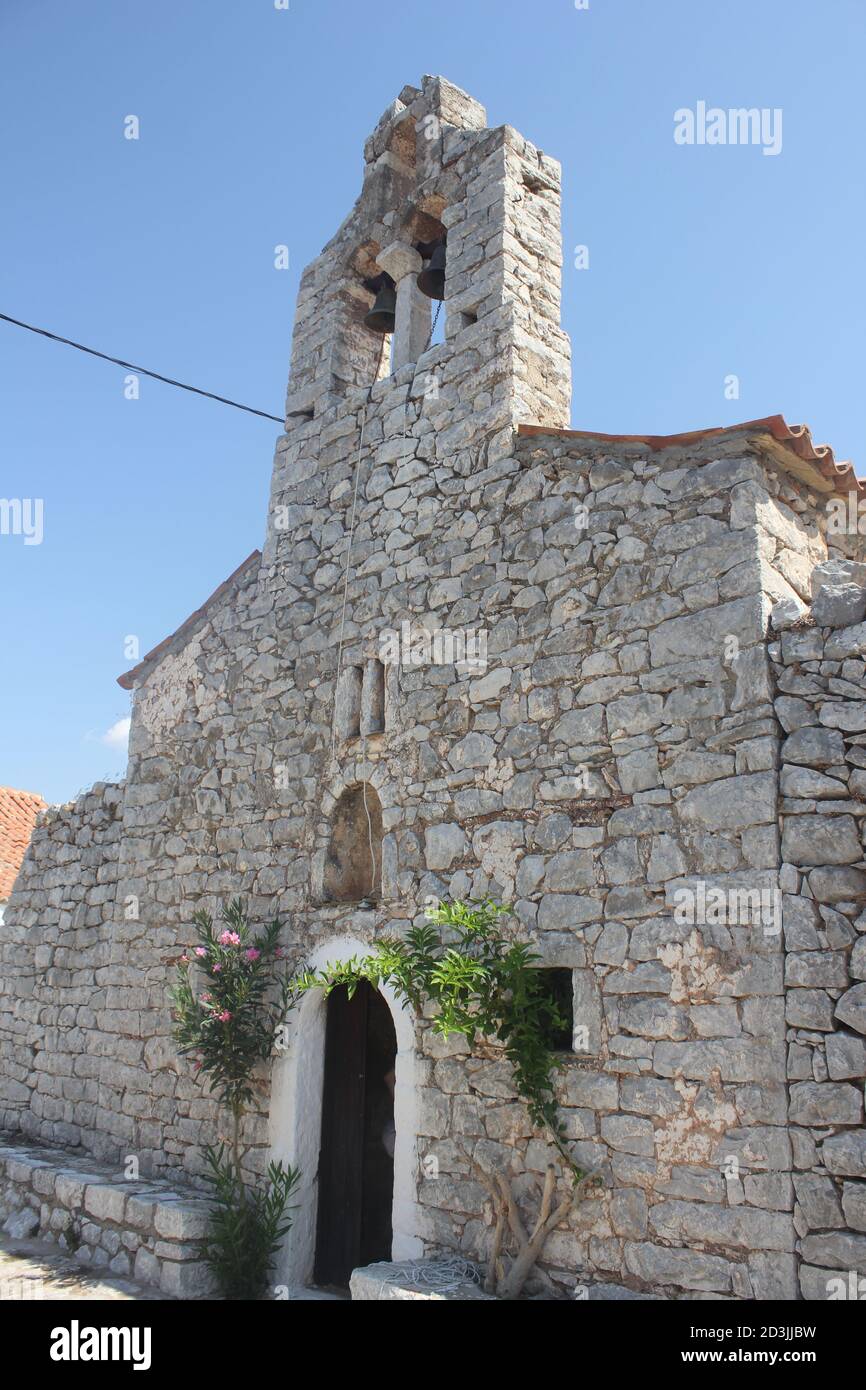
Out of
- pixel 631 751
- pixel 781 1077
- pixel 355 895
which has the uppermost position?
pixel 631 751

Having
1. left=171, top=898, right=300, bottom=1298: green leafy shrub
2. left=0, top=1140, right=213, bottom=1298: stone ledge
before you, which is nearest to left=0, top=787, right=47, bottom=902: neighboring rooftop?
left=0, top=1140, right=213, bottom=1298: stone ledge

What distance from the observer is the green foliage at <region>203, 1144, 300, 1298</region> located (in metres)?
6.00

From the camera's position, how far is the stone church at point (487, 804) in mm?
4469

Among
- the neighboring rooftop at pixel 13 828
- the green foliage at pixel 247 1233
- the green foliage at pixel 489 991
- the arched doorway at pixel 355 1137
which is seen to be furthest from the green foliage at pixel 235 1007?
the neighboring rooftop at pixel 13 828

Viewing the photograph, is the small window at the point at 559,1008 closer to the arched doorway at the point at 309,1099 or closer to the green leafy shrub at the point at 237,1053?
the arched doorway at the point at 309,1099

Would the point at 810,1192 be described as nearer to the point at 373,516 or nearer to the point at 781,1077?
the point at 781,1077

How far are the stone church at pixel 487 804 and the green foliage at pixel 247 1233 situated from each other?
0.16m

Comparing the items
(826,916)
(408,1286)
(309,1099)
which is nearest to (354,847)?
(309,1099)

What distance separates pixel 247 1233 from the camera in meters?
6.09

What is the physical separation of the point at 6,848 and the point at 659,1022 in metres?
12.0

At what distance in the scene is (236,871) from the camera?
747cm

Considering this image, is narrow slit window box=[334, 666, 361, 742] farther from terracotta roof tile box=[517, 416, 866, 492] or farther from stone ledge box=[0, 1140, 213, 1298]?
stone ledge box=[0, 1140, 213, 1298]

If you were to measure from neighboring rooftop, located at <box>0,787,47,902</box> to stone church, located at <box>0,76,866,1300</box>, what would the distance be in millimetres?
4937
